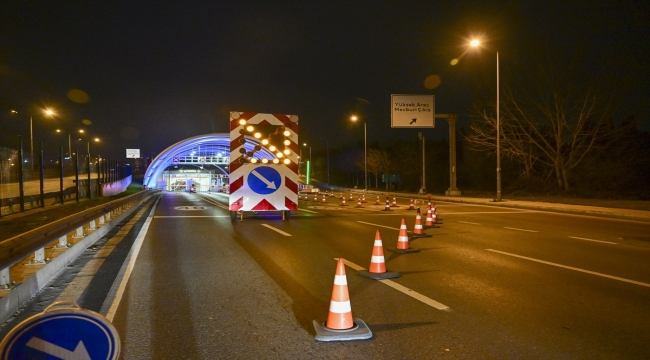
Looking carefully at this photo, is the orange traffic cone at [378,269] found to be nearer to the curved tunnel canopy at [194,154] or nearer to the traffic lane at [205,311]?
the traffic lane at [205,311]

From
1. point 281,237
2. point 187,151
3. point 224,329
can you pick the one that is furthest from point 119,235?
point 187,151

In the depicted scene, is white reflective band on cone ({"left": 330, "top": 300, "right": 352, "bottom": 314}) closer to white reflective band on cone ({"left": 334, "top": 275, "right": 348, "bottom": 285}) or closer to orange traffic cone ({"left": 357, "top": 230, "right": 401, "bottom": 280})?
white reflective band on cone ({"left": 334, "top": 275, "right": 348, "bottom": 285})

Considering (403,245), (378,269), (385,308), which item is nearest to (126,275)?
→ (378,269)

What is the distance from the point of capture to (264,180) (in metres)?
17.0

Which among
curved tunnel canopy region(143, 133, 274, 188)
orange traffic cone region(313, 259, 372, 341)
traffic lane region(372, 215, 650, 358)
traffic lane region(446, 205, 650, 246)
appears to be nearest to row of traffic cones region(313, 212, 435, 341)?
orange traffic cone region(313, 259, 372, 341)

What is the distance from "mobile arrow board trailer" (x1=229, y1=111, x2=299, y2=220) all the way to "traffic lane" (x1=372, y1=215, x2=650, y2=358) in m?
7.53

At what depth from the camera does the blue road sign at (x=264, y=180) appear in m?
17.0

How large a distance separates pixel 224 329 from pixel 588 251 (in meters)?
8.84

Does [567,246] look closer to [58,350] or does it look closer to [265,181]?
[265,181]

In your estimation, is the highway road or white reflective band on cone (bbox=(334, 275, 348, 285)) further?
white reflective band on cone (bbox=(334, 275, 348, 285))

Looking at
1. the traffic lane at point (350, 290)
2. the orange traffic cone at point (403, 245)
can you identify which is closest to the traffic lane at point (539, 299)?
the orange traffic cone at point (403, 245)

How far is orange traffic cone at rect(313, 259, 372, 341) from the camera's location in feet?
17.3

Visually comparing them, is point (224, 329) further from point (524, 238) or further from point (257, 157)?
point (257, 157)

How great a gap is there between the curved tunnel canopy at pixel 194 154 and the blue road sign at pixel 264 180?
50.5 meters
